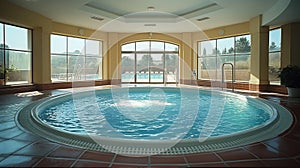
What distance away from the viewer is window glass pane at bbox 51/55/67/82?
32.2ft

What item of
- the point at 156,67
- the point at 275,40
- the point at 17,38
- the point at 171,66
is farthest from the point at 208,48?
the point at 17,38

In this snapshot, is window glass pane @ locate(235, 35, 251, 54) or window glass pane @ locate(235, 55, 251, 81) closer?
window glass pane @ locate(235, 35, 251, 54)

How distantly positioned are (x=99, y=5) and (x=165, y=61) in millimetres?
5857

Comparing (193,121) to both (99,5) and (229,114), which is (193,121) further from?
(99,5)

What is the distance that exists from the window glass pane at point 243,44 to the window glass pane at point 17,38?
840cm

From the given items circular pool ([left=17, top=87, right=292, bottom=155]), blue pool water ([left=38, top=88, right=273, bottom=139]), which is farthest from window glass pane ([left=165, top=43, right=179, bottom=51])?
blue pool water ([left=38, top=88, right=273, bottom=139])

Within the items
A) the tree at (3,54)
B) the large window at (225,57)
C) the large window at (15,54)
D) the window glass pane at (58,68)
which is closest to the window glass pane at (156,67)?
the large window at (225,57)

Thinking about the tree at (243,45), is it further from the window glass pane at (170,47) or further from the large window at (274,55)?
the window glass pane at (170,47)

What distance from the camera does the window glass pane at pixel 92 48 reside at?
11.1m

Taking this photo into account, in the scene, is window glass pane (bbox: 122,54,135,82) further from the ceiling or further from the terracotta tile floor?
the terracotta tile floor

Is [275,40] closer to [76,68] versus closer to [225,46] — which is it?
[225,46]

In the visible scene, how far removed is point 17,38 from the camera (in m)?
7.94

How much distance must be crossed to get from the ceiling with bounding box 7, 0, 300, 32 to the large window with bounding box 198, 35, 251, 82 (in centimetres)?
103

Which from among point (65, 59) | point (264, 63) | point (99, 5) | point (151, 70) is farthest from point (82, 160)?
point (151, 70)
